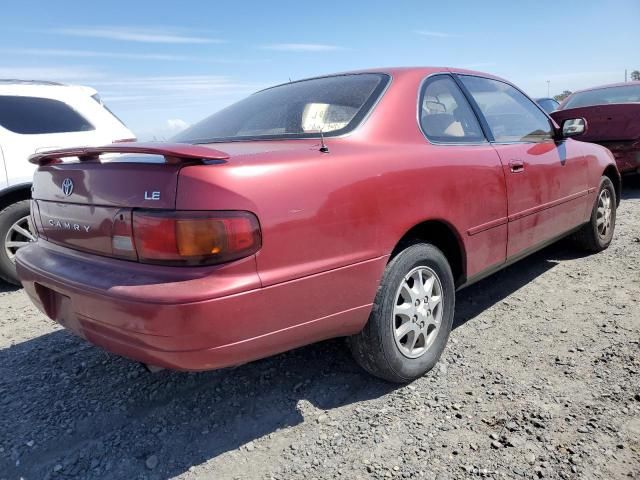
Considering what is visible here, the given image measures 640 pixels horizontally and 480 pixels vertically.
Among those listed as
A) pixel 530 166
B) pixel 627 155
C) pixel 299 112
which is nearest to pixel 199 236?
pixel 299 112

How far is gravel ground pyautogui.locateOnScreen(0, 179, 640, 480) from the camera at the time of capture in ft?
6.63

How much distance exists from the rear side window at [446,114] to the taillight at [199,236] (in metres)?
1.30

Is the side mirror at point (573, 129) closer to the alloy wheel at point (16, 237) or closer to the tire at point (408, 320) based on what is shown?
the tire at point (408, 320)

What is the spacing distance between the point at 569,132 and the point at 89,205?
11.2 ft

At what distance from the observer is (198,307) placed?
1.76 meters

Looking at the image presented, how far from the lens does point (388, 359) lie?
7.80 feet

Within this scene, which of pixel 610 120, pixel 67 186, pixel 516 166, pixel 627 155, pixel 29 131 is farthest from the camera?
pixel 610 120

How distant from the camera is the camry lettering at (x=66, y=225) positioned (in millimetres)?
2111

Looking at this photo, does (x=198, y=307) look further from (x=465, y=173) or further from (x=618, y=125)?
(x=618, y=125)

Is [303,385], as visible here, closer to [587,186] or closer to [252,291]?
[252,291]

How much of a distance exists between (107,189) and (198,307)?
25.3 inches

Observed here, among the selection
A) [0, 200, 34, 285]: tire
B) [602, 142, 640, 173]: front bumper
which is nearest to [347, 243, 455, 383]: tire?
[0, 200, 34, 285]: tire

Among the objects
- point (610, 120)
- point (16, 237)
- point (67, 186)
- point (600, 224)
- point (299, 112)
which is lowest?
point (600, 224)

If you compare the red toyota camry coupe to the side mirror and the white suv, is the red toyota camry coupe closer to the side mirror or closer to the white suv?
the side mirror
